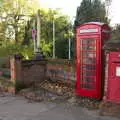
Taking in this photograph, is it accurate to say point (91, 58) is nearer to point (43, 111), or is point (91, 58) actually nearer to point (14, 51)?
point (43, 111)

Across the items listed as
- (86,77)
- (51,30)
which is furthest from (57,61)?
(51,30)

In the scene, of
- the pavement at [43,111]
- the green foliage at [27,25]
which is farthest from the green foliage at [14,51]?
the pavement at [43,111]

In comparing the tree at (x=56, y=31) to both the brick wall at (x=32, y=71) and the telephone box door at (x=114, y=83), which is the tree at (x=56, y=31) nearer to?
the brick wall at (x=32, y=71)

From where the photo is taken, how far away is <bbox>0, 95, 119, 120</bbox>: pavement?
6914 millimetres

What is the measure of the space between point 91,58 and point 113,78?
143cm

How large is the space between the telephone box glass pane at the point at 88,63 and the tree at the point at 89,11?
63.3 feet

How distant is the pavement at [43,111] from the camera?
691cm

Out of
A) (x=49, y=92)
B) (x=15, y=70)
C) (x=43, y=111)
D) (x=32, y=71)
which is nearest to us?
(x=43, y=111)

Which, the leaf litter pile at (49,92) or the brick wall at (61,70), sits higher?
the brick wall at (61,70)

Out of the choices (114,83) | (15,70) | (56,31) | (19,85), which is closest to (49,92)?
(19,85)

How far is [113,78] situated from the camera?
6.73 meters

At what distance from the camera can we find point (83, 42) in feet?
26.6

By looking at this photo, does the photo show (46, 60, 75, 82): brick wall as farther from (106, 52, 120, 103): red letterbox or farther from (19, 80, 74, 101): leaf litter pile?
(106, 52, 120, 103): red letterbox

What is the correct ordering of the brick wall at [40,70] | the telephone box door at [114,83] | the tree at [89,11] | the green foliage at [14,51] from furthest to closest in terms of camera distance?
the tree at [89,11], the green foliage at [14,51], the brick wall at [40,70], the telephone box door at [114,83]
